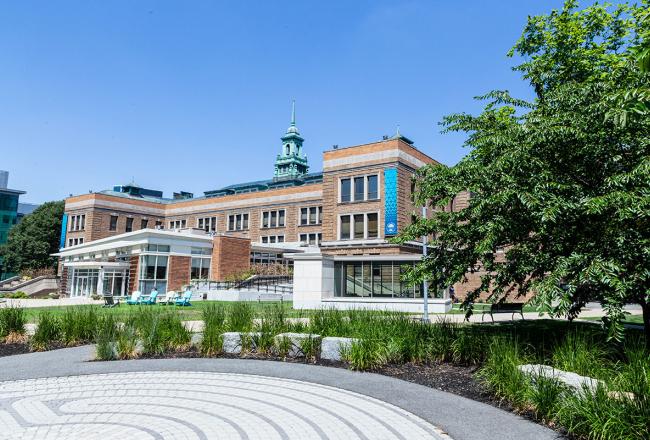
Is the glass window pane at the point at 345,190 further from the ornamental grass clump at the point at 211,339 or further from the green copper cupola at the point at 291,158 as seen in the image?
the green copper cupola at the point at 291,158

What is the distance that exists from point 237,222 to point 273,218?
6.17 meters

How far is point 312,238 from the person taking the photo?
53.1m

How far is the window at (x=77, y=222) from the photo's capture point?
206 feet

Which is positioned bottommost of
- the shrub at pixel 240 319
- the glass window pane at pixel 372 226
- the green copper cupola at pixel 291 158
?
the shrub at pixel 240 319

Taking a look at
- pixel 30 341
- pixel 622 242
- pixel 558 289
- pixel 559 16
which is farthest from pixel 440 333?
pixel 559 16

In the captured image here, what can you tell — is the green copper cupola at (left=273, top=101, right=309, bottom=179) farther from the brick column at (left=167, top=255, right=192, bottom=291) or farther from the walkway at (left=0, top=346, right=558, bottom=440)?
the walkway at (left=0, top=346, right=558, bottom=440)

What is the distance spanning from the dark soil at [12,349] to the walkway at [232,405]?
6.50ft

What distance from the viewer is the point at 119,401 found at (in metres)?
7.39

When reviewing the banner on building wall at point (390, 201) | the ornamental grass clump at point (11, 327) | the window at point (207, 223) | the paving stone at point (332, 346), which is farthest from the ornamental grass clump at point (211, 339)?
the window at point (207, 223)

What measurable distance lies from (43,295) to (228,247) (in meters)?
26.3

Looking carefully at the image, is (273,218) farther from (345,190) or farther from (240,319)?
(240,319)

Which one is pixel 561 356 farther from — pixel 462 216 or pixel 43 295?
pixel 43 295

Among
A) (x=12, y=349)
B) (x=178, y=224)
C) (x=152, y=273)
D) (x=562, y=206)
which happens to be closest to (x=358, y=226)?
(x=152, y=273)

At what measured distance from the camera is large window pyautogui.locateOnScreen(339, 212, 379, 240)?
38906 millimetres
